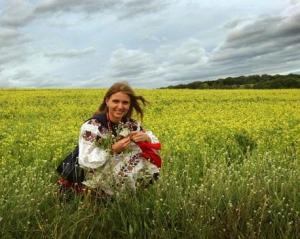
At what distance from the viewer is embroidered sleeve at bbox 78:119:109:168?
4.06 meters

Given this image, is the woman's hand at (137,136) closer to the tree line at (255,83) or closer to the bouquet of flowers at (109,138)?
the bouquet of flowers at (109,138)

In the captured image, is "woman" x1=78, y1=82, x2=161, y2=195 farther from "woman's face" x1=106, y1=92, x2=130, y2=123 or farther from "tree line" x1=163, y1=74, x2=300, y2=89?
"tree line" x1=163, y1=74, x2=300, y2=89

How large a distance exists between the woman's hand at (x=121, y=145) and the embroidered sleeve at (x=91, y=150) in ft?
0.32

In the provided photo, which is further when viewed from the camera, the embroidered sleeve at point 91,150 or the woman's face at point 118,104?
the woman's face at point 118,104

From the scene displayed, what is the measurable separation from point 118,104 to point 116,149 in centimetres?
57

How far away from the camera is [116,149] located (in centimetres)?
406

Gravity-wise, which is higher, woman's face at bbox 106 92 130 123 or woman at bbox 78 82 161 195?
woman's face at bbox 106 92 130 123

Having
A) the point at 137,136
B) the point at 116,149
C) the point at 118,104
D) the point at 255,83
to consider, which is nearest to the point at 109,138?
the point at 116,149

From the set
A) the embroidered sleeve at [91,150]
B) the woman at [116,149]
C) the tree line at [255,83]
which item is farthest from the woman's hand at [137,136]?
the tree line at [255,83]

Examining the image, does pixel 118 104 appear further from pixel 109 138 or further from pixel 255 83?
pixel 255 83

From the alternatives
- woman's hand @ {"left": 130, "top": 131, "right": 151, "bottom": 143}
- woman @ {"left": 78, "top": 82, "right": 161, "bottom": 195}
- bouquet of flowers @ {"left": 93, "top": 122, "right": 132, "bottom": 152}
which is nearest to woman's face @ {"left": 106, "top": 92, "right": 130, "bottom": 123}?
woman @ {"left": 78, "top": 82, "right": 161, "bottom": 195}

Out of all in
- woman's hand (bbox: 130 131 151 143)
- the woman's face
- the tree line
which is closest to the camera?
woman's hand (bbox: 130 131 151 143)

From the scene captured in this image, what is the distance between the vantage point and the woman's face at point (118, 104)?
4.43 m

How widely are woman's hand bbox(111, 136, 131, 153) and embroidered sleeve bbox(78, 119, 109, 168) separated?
10cm
